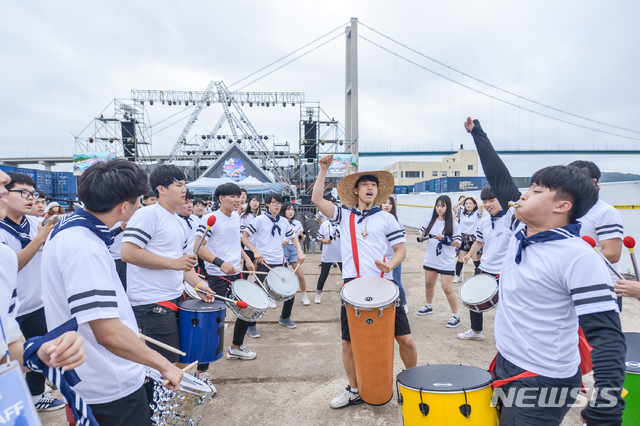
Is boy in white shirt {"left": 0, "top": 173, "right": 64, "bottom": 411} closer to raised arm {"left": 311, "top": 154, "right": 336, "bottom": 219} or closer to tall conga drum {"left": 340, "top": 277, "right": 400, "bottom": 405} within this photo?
raised arm {"left": 311, "top": 154, "right": 336, "bottom": 219}

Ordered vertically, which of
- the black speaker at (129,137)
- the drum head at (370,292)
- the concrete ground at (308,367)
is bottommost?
the concrete ground at (308,367)

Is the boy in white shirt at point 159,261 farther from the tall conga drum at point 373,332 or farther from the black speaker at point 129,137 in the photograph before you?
the black speaker at point 129,137

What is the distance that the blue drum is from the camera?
271 cm

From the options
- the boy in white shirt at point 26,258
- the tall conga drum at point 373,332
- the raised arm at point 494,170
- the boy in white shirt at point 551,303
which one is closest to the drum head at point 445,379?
the boy in white shirt at point 551,303

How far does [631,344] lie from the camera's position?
6.65 feet

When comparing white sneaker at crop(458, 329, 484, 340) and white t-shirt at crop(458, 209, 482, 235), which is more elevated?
white t-shirt at crop(458, 209, 482, 235)

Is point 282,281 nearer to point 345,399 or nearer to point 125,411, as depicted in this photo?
point 345,399

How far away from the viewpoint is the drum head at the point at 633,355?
70.6 inches

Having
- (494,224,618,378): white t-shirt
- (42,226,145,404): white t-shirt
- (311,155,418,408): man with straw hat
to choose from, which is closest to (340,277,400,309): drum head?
(311,155,418,408): man with straw hat

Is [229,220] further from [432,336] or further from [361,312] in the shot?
[432,336]

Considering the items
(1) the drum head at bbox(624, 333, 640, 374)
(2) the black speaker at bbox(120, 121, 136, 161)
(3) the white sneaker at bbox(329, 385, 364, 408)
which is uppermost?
(2) the black speaker at bbox(120, 121, 136, 161)

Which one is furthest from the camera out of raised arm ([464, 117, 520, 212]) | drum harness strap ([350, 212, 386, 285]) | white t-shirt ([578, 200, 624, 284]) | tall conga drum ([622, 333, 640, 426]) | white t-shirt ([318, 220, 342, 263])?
white t-shirt ([318, 220, 342, 263])

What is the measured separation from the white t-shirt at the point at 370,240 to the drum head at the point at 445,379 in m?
1.13

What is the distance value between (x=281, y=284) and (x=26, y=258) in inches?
110
